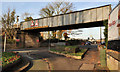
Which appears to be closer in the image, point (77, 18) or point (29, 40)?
point (77, 18)

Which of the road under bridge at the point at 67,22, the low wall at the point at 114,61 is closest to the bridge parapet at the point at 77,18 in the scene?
the road under bridge at the point at 67,22

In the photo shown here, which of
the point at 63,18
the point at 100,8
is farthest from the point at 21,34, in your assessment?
the point at 100,8

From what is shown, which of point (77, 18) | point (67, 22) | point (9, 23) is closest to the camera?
point (77, 18)

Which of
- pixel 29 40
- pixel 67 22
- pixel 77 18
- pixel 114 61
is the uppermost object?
pixel 77 18

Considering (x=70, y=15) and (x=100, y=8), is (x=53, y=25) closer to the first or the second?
(x=70, y=15)

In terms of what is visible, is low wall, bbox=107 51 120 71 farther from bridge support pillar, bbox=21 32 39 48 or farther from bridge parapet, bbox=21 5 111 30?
bridge support pillar, bbox=21 32 39 48

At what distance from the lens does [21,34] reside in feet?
110

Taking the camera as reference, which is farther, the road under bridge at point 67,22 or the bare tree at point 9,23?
the bare tree at point 9,23

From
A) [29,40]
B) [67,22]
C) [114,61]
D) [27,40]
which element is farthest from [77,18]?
[27,40]

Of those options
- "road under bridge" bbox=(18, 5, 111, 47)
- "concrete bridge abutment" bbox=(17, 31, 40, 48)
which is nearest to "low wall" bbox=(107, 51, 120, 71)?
"road under bridge" bbox=(18, 5, 111, 47)

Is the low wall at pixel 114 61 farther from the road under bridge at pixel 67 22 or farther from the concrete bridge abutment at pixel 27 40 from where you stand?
the concrete bridge abutment at pixel 27 40

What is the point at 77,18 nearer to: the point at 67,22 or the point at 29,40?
the point at 67,22

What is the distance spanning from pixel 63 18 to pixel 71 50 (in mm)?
10085

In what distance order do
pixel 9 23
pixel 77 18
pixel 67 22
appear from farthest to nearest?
pixel 9 23 → pixel 67 22 → pixel 77 18
